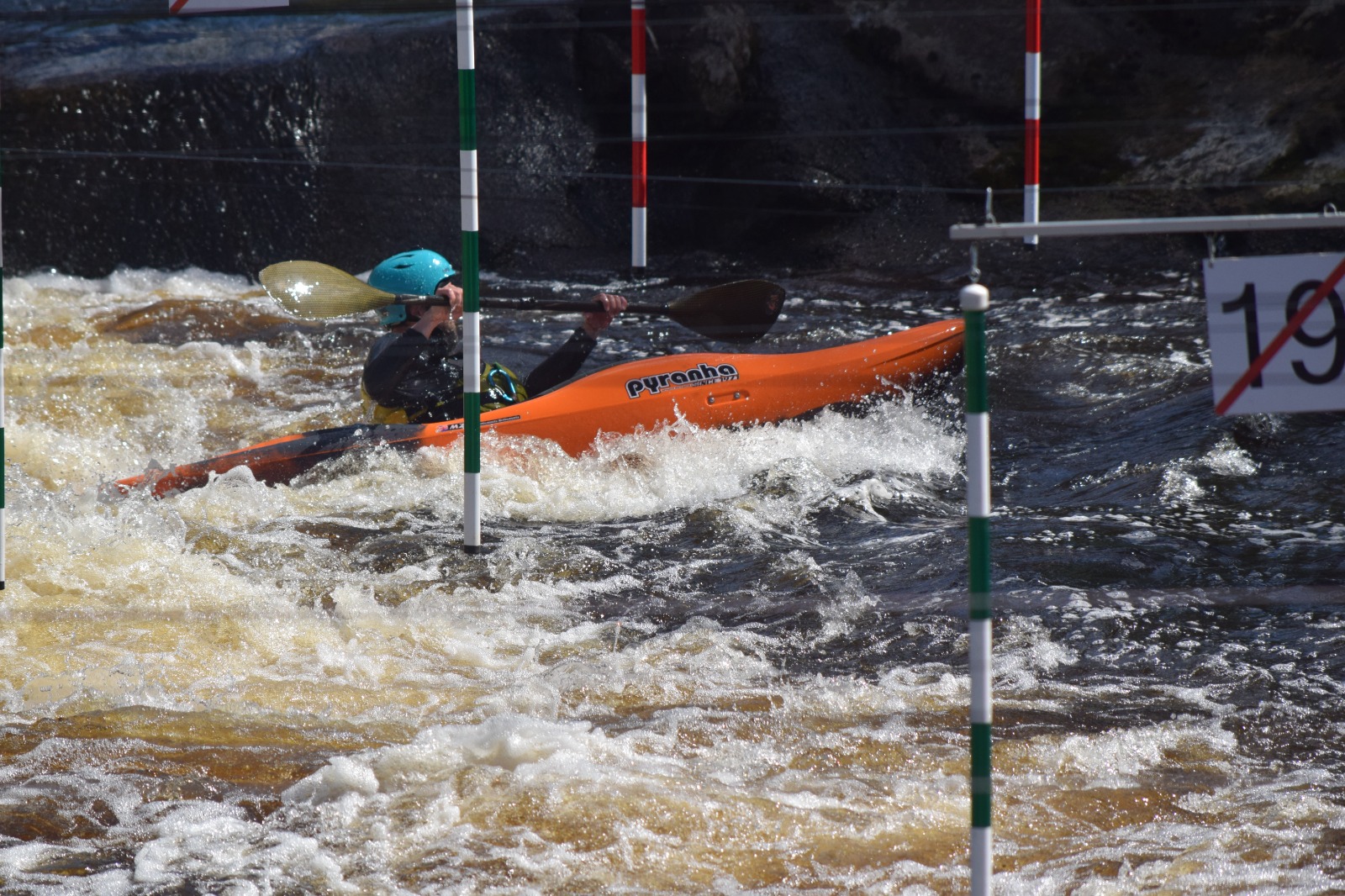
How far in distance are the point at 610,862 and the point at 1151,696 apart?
1.10 metres

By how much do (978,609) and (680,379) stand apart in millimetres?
2605

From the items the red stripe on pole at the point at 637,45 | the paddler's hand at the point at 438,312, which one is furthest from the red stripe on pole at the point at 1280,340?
the red stripe on pole at the point at 637,45

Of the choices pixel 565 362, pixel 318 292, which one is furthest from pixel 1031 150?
pixel 318 292

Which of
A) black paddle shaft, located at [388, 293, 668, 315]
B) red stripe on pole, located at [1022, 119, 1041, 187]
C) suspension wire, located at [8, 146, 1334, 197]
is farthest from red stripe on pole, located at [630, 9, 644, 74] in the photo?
black paddle shaft, located at [388, 293, 668, 315]

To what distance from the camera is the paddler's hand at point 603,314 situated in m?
3.84

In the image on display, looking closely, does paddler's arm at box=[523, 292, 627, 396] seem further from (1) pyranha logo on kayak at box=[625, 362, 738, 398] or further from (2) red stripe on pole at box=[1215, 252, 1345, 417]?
(2) red stripe on pole at box=[1215, 252, 1345, 417]

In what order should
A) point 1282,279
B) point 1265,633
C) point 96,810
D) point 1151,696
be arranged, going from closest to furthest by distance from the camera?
point 1282,279 < point 96,810 < point 1151,696 < point 1265,633

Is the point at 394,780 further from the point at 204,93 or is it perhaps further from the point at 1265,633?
the point at 204,93

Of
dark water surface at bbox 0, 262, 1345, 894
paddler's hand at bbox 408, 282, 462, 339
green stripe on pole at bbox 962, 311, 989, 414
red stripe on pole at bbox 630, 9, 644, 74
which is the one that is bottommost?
dark water surface at bbox 0, 262, 1345, 894

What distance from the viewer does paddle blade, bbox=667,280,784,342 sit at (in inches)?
163

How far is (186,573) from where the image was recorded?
3000 millimetres

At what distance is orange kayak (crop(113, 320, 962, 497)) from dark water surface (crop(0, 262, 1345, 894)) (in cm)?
7

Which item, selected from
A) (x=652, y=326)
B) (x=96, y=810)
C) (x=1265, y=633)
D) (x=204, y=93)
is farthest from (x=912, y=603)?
(x=204, y=93)

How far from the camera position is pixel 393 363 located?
3791mm
